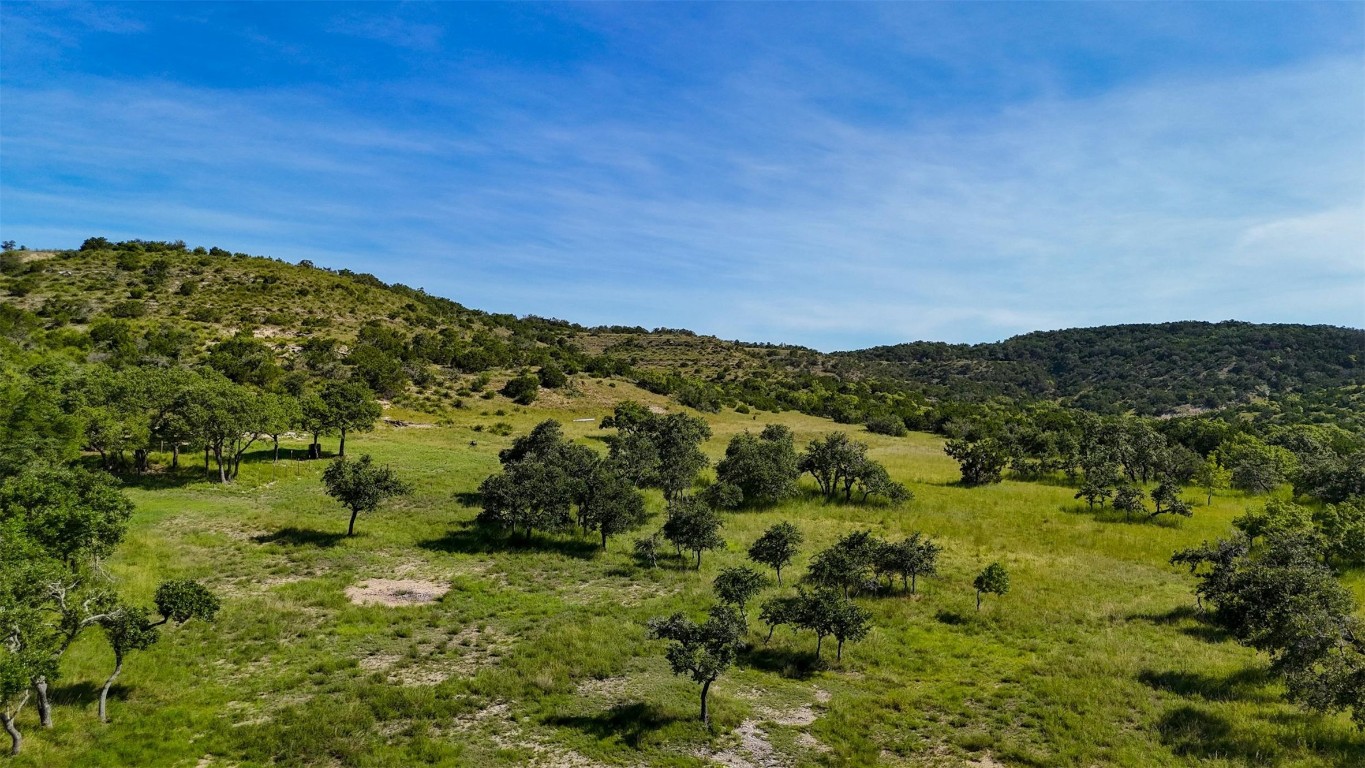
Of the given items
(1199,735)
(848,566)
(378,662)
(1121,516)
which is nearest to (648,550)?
(848,566)

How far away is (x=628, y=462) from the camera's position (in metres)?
55.0

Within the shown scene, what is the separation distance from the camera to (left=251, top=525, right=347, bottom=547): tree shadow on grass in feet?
122

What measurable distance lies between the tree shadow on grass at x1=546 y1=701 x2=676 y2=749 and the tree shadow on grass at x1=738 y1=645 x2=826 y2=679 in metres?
6.27

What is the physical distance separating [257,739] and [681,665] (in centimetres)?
1289

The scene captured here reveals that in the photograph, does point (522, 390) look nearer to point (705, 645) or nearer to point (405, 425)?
point (405, 425)

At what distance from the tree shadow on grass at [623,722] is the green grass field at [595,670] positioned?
0.28ft

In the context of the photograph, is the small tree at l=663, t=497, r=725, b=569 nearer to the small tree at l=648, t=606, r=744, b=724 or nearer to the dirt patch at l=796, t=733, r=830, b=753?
the small tree at l=648, t=606, r=744, b=724

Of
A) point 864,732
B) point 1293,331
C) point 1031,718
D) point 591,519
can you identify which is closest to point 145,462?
point 591,519

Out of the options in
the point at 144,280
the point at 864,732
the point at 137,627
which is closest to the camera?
the point at 137,627

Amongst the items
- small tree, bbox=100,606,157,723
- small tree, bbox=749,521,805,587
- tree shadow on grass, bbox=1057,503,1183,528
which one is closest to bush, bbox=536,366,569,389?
small tree, bbox=749,521,805,587

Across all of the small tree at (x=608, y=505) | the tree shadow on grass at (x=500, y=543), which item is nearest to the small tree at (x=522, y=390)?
the tree shadow on grass at (x=500, y=543)

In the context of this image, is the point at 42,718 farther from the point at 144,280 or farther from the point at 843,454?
the point at 144,280

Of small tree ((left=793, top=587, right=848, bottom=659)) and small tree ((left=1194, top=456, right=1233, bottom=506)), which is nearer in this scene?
small tree ((left=793, top=587, right=848, bottom=659))

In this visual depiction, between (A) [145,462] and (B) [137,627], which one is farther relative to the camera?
(A) [145,462]
